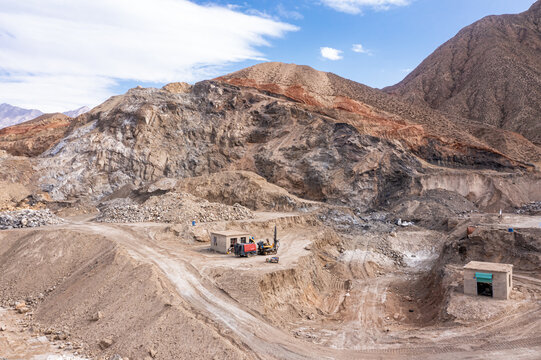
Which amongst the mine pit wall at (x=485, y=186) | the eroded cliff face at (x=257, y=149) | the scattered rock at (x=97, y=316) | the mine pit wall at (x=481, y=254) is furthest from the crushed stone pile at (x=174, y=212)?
the mine pit wall at (x=485, y=186)

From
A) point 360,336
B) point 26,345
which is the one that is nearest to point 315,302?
point 360,336

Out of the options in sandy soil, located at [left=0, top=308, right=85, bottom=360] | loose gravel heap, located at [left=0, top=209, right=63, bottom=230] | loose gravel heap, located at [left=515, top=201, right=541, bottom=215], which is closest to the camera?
sandy soil, located at [left=0, top=308, right=85, bottom=360]

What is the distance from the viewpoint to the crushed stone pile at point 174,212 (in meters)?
27.5

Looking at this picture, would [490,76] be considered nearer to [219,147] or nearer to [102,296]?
[219,147]

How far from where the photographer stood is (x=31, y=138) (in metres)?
51.1

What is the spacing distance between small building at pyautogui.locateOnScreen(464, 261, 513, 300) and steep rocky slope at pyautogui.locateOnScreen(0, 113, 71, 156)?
49795mm

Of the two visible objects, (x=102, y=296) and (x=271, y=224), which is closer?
(x=102, y=296)

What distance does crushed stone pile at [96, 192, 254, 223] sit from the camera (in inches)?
1082

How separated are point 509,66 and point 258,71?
4522 centimetres

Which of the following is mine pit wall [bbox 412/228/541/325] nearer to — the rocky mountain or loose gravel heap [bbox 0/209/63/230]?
loose gravel heap [bbox 0/209/63/230]

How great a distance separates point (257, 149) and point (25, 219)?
24.2 meters

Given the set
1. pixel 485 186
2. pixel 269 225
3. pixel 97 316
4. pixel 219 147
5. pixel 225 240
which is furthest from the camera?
pixel 219 147

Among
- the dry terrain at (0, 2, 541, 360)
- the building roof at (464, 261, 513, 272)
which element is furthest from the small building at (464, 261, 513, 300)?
the dry terrain at (0, 2, 541, 360)

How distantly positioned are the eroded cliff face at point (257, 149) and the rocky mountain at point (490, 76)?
2226 centimetres
